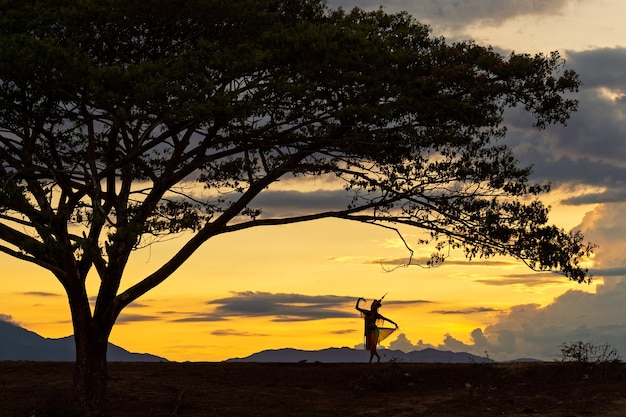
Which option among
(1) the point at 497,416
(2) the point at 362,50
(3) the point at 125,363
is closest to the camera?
(2) the point at 362,50

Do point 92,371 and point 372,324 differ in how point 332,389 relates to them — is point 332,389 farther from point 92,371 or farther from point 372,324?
point 92,371

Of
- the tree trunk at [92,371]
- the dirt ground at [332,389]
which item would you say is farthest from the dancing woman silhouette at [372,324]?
the tree trunk at [92,371]

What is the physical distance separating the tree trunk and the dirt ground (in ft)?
1.50

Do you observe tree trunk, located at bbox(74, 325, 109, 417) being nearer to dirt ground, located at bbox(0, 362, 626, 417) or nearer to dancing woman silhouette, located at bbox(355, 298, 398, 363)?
dirt ground, located at bbox(0, 362, 626, 417)

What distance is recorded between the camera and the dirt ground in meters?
19.4

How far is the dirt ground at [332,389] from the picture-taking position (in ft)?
63.5

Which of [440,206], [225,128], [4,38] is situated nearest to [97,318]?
[225,128]

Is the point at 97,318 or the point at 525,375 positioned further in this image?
the point at 525,375

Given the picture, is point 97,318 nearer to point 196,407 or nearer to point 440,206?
point 196,407

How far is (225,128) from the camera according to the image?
1961 centimetres

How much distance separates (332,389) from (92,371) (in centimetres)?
618

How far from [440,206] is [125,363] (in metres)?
11.2

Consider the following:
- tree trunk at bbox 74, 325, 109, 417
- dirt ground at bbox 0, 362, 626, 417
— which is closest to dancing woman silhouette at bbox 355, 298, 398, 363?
dirt ground at bbox 0, 362, 626, 417

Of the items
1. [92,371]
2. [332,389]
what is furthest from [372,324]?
[92,371]
